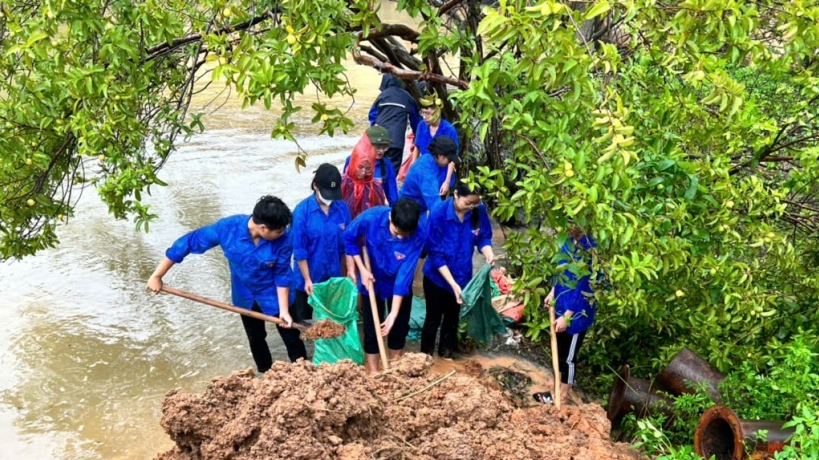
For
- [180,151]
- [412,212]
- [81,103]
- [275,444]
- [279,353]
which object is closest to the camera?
[275,444]

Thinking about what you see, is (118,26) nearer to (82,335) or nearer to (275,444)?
(275,444)

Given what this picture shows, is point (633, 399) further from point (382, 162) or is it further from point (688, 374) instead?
point (382, 162)

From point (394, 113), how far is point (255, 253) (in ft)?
9.11

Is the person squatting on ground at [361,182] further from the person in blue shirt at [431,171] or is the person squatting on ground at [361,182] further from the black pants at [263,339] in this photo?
the black pants at [263,339]

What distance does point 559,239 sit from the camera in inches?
122

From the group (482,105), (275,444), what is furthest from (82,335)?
(482,105)

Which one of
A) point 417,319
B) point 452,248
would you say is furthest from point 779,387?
point 417,319

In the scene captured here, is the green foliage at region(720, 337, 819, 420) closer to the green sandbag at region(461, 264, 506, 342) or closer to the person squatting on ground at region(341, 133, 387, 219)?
the green sandbag at region(461, 264, 506, 342)

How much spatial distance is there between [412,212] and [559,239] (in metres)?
1.13

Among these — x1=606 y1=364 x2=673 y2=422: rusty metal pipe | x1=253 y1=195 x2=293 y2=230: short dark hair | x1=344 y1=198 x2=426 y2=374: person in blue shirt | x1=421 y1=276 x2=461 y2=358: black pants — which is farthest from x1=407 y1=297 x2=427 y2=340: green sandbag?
x1=253 y1=195 x2=293 y2=230: short dark hair

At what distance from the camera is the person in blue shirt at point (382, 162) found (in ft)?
16.4

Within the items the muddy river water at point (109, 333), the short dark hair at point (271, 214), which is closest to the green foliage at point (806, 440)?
the muddy river water at point (109, 333)

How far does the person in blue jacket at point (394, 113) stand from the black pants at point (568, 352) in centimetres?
254

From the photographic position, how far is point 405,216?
393 centimetres
